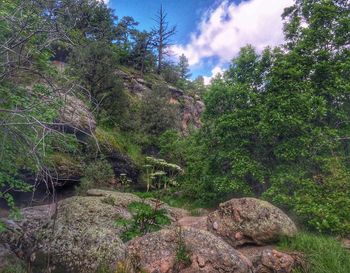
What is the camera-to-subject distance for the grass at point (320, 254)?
6.68 meters

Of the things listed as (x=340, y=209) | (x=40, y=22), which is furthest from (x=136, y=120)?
(x=40, y=22)

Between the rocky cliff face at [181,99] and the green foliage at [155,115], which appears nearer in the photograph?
the green foliage at [155,115]

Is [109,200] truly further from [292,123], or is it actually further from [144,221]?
[292,123]

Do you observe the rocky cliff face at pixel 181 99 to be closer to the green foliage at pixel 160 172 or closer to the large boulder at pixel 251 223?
the green foliage at pixel 160 172

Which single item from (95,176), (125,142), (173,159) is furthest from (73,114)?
(173,159)

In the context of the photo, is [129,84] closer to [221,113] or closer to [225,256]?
[221,113]

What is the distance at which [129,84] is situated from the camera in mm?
30281

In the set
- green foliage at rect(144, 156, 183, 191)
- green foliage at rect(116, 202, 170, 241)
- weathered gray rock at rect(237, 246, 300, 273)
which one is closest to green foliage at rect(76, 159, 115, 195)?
green foliage at rect(144, 156, 183, 191)

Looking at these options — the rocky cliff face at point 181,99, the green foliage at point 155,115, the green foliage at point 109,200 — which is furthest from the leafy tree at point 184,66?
the green foliage at point 109,200

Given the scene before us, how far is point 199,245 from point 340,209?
6489 millimetres

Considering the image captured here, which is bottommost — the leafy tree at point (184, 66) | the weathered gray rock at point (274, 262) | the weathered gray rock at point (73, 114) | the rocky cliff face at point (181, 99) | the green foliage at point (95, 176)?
the weathered gray rock at point (274, 262)

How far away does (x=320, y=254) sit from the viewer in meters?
7.39

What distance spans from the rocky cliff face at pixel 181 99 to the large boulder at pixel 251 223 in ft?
65.7

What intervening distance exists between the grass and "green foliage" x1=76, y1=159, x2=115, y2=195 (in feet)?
32.8
